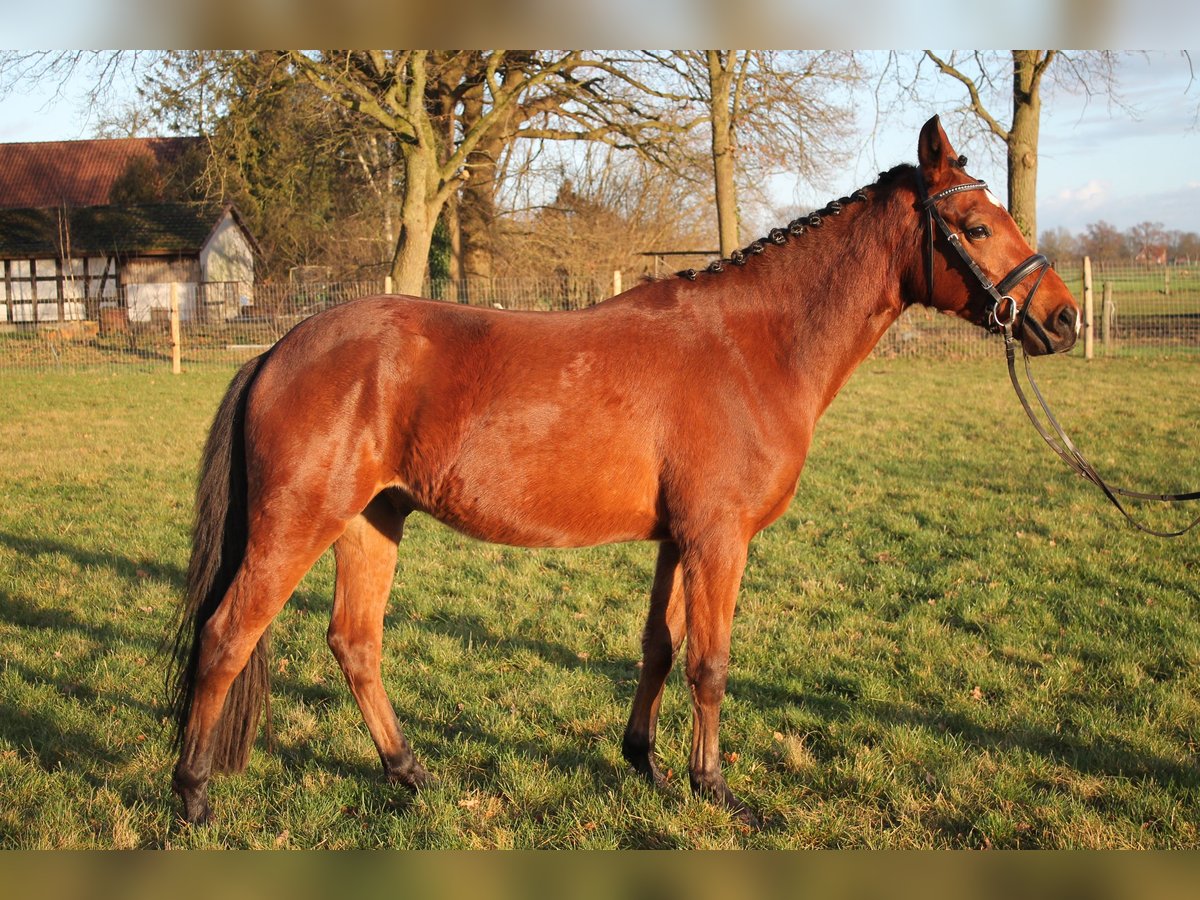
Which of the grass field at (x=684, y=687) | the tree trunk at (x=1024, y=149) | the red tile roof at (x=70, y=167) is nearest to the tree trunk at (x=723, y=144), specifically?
the tree trunk at (x=1024, y=149)

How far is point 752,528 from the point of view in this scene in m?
3.61

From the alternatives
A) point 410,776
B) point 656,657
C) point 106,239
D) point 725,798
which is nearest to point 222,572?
point 410,776

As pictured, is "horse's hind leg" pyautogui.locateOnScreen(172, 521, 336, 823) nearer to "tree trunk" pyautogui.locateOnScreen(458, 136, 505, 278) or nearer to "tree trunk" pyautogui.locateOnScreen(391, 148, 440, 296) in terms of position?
"tree trunk" pyautogui.locateOnScreen(391, 148, 440, 296)

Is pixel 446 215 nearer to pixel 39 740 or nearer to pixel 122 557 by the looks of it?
pixel 122 557

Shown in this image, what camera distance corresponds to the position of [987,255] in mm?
3650

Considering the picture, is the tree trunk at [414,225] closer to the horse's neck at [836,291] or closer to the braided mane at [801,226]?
the braided mane at [801,226]

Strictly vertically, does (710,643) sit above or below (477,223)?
below

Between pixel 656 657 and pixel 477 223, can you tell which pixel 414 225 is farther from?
pixel 656 657

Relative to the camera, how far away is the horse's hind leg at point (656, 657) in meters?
3.85

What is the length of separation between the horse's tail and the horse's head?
109 inches

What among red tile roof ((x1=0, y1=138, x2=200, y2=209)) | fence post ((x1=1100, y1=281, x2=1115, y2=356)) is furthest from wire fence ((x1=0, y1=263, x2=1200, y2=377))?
red tile roof ((x1=0, y1=138, x2=200, y2=209))

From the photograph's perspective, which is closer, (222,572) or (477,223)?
(222,572)

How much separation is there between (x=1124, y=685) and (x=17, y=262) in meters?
42.7

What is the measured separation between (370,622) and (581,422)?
131 centimetres
